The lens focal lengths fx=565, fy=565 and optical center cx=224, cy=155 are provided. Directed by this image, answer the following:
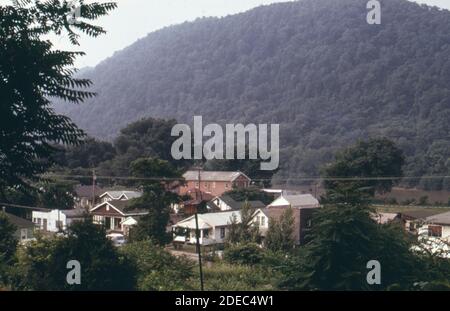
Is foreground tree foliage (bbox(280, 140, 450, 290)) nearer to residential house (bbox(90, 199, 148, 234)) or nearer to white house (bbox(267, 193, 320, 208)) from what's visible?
residential house (bbox(90, 199, 148, 234))

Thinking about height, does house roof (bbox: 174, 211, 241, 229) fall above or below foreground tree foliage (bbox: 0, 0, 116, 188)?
below

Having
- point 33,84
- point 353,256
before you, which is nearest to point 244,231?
point 353,256

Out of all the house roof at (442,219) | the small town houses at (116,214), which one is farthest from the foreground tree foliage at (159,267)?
the house roof at (442,219)

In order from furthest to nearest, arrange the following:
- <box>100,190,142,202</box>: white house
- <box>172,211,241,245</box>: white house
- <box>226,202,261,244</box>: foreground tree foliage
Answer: <box>100,190,142,202</box>: white house
<box>172,211,241,245</box>: white house
<box>226,202,261,244</box>: foreground tree foliage

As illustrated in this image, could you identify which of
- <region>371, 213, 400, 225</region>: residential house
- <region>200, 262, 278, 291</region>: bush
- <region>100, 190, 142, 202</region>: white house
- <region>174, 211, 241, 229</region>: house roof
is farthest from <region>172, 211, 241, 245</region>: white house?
<region>371, 213, 400, 225</region>: residential house

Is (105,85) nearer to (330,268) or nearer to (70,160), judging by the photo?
(70,160)
